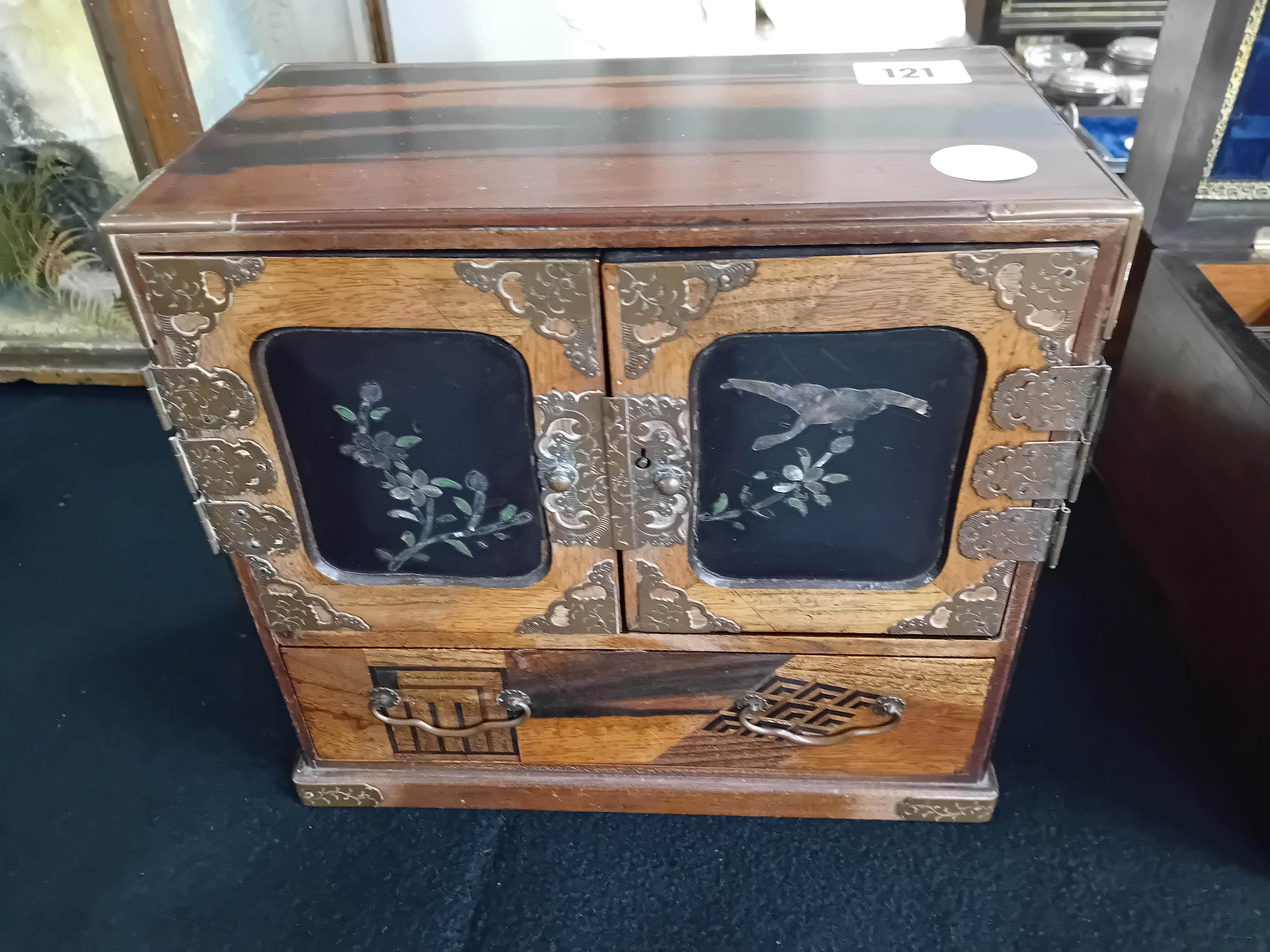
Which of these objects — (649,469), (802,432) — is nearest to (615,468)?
(649,469)

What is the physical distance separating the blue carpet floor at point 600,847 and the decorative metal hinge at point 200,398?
0.55m

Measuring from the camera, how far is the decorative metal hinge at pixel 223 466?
83cm

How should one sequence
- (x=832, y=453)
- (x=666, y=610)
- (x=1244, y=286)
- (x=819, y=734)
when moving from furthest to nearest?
(x=1244, y=286), (x=819, y=734), (x=666, y=610), (x=832, y=453)

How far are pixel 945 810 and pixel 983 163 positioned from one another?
70cm

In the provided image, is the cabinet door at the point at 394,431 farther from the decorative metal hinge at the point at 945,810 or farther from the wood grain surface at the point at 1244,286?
the wood grain surface at the point at 1244,286

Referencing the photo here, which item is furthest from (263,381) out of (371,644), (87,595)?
(87,595)

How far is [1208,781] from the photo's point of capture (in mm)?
1125

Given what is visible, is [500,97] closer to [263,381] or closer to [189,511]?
[263,381]

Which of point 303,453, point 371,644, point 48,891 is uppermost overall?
point 303,453

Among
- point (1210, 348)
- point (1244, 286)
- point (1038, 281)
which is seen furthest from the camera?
point (1244, 286)

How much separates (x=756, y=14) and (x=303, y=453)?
41.4 inches

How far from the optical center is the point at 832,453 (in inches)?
31.9

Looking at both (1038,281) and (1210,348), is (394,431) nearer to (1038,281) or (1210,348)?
(1038,281)

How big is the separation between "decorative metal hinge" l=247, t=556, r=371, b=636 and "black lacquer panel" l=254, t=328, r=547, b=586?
4cm
